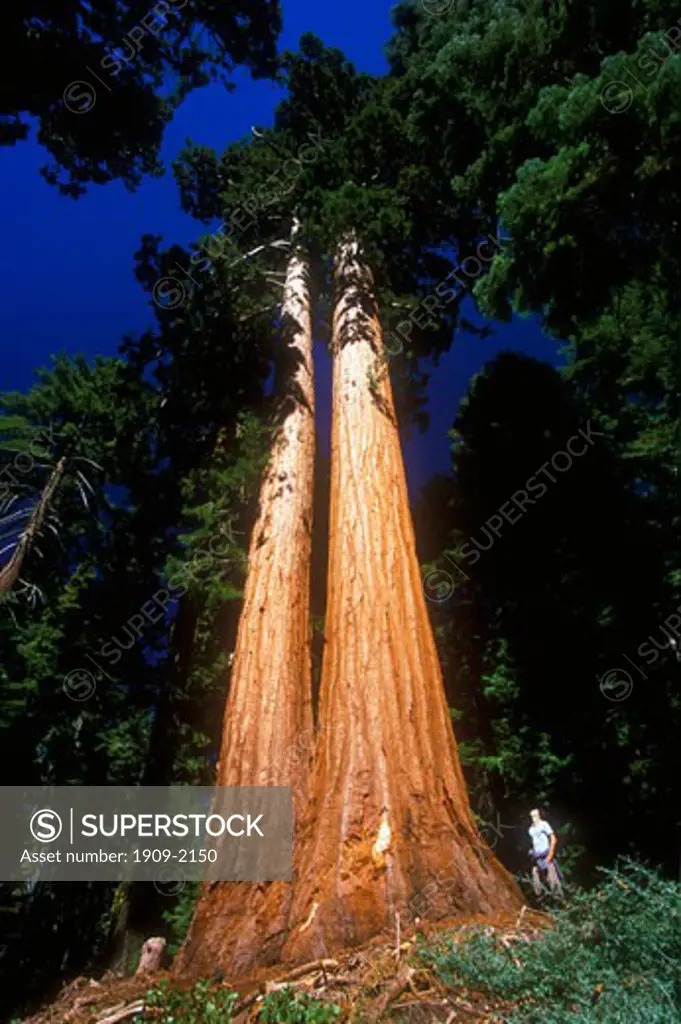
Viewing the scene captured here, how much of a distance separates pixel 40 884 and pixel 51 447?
9986mm

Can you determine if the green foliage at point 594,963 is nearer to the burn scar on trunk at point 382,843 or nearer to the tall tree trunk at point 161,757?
the burn scar on trunk at point 382,843

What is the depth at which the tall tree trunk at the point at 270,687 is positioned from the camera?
3.33 meters

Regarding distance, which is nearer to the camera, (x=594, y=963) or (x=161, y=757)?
(x=594, y=963)

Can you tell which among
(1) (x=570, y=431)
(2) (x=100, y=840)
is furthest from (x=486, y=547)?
(2) (x=100, y=840)

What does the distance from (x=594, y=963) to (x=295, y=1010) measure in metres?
1.23

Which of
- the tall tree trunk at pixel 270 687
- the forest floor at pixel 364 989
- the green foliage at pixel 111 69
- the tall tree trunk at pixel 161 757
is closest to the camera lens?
the forest floor at pixel 364 989

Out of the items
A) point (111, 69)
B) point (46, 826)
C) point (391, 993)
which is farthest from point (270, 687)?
point (46, 826)

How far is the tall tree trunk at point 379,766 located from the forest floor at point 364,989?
236 mm

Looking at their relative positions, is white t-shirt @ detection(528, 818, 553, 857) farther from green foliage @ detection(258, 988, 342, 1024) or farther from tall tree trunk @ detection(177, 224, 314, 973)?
green foliage @ detection(258, 988, 342, 1024)

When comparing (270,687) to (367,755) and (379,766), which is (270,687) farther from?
(379,766)

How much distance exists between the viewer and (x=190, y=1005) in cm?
260

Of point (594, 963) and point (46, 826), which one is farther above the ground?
point (46, 826)

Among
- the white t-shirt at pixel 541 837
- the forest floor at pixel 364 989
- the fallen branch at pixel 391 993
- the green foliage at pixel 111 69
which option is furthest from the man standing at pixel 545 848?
the green foliage at pixel 111 69

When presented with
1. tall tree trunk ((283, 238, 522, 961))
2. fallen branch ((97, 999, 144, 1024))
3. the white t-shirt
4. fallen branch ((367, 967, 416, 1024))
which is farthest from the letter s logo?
fallen branch ((367, 967, 416, 1024))
